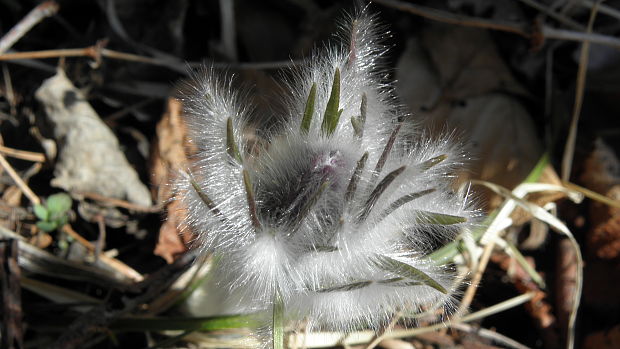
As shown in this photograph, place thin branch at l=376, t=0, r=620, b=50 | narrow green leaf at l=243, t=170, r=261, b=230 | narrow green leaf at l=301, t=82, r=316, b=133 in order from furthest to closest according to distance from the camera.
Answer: thin branch at l=376, t=0, r=620, b=50 < narrow green leaf at l=301, t=82, r=316, b=133 < narrow green leaf at l=243, t=170, r=261, b=230

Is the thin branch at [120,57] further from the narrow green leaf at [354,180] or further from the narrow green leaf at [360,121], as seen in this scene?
the narrow green leaf at [354,180]

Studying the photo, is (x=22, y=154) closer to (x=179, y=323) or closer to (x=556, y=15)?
(x=179, y=323)

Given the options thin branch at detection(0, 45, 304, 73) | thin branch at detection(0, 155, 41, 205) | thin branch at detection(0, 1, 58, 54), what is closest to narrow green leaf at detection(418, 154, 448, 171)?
thin branch at detection(0, 45, 304, 73)

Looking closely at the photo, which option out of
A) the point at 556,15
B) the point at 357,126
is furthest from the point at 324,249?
the point at 556,15

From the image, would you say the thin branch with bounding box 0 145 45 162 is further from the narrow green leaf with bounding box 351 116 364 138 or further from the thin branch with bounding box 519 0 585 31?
the thin branch with bounding box 519 0 585 31

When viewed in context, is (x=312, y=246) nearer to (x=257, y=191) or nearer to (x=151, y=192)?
(x=257, y=191)

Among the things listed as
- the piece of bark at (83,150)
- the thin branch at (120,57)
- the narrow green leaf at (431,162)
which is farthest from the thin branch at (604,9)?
the piece of bark at (83,150)
